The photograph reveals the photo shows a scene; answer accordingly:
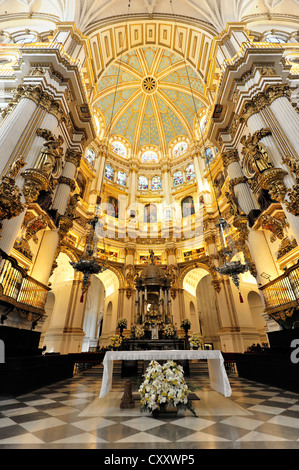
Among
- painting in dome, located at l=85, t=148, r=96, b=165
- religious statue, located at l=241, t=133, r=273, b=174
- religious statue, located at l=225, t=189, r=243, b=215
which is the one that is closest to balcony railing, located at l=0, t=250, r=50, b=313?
religious statue, located at l=241, t=133, r=273, b=174

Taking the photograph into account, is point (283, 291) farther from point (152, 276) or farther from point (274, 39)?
point (274, 39)

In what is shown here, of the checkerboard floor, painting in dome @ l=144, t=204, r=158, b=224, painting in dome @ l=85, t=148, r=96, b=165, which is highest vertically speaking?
painting in dome @ l=85, t=148, r=96, b=165

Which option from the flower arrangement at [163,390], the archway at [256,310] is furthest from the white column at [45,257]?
the archway at [256,310]

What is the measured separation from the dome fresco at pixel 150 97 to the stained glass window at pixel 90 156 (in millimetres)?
4228

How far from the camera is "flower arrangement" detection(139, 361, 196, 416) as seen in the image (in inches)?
128

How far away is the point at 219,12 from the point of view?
15.1m

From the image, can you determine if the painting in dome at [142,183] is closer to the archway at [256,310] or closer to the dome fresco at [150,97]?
the dome fresco at [150,97]

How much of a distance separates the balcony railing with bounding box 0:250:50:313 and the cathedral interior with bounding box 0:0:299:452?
0.19 ft

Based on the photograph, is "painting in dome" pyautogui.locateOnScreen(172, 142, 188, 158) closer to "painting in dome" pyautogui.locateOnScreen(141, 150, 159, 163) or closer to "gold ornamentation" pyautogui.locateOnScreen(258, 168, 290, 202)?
"painting in dome" pyautogui.locateOnScreen(141, 150, 159, 163)

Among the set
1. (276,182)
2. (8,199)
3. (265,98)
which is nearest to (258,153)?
(276,182)

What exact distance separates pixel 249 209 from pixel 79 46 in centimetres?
1429

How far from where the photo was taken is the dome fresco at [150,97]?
21594 millimetres

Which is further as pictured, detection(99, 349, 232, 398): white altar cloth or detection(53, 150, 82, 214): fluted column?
detection(53, 150, 82, 214): fluted column

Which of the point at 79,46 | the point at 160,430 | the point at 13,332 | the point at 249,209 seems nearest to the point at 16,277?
the point at 13,332
